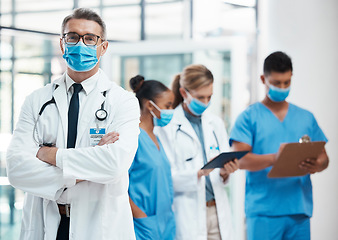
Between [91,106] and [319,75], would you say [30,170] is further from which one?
[319,75]

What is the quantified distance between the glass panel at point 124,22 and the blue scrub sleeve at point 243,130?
178 centimetres

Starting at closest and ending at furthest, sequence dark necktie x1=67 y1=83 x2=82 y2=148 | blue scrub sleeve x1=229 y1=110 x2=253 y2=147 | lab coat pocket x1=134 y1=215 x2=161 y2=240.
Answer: dark necktie x1=67 y1=83 x2=82 y2=148
lab coat pocket x1=134 y1=215 x2=161 y2=240
blue scrub sleeve x1=229 y1=110 x2=253 y2=147

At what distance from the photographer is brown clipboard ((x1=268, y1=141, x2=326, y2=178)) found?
2199mm

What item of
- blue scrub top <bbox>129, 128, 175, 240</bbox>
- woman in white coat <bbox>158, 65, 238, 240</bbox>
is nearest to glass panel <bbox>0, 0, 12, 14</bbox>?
woman in white coat <bbox>158, 65, 238, 240</bbox>

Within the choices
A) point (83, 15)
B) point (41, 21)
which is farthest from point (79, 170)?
point (41, 21)

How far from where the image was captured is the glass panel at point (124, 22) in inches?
154

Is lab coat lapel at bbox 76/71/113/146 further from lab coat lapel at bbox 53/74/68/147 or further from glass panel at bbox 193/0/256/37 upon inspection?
glass panel at bbox 193/0/256/37

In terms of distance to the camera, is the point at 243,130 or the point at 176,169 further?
the point at 243,130

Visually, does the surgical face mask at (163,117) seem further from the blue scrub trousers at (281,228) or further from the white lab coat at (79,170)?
the blue scrub trousers at (281,228)

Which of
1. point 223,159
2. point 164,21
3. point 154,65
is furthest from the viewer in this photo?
point 164,21

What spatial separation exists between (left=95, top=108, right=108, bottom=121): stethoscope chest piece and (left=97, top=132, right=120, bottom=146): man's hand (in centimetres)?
6

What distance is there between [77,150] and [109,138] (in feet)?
0.39

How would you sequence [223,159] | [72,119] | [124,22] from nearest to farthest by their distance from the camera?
[72,119] < [223,159] < [124,22]

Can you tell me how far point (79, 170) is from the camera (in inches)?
56.9
